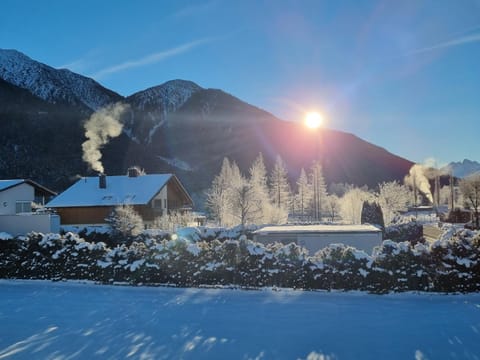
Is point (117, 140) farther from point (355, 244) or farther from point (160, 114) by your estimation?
point (355, 244)

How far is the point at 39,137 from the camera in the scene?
55438mm

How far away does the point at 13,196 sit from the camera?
2353cm

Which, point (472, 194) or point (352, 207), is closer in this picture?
point (352, 207)

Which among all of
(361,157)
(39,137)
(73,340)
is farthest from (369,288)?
(361,157)

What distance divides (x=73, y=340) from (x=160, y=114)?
117 metres

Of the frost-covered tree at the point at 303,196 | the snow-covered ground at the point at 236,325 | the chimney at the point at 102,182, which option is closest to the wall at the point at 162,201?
the chimney at the point at 102,182

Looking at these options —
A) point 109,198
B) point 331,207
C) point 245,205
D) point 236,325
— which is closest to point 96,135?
point 109,198

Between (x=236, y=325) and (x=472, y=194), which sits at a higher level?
(x=472, y=194)

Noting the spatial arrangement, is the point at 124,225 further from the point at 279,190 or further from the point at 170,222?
the point at 279,190

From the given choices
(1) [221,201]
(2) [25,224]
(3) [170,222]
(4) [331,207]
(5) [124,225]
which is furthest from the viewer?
(4) [331,207]

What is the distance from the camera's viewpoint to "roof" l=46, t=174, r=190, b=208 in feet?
86.7

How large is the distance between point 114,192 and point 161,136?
8375 cm

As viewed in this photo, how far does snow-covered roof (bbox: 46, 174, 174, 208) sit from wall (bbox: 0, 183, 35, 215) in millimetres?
1987

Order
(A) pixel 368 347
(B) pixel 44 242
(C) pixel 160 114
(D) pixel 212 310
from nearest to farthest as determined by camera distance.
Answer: (A) pixel 368 347
(D) pixel 212 310
(B) pixel 44 242
(C) pixel 160 114
